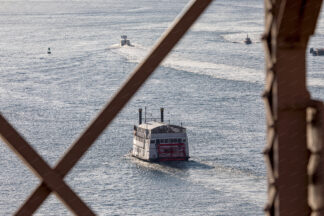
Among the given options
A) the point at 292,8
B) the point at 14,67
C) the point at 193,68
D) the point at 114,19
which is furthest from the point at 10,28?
the point at 292,8

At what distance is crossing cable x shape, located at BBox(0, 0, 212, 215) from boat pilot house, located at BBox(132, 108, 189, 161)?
3639 cm

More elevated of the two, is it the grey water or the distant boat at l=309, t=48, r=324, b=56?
the distant boat at l=309, t=48, r=324, b=56

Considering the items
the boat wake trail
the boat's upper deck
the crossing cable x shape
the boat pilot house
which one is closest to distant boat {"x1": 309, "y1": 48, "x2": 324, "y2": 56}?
the boat wake trail

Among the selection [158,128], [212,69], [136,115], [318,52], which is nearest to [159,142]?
[158,128]

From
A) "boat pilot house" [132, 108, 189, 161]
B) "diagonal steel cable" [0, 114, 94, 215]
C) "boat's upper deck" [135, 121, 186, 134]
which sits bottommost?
"boat pilot house" [132, 108, 189, 161]

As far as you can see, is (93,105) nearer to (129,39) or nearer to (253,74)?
(253,74)

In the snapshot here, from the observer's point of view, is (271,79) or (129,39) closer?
(271,79)

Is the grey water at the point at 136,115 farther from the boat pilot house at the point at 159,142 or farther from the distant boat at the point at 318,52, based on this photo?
the distant boat at the point at 318,52

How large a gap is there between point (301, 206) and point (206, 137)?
37.5 meters

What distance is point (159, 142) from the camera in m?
39.9

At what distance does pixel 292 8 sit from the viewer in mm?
1115

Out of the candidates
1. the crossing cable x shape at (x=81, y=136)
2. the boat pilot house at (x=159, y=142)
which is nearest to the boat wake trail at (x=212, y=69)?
the boat pilot house at (x=159, y=142)

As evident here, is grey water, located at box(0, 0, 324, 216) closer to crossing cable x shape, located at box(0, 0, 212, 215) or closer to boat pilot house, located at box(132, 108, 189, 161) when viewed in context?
boat pilot house, located at box(132, 108, 189, 161)

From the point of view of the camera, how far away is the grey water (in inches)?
1202
